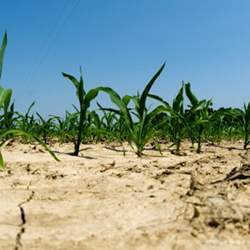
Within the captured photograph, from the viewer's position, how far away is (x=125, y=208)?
52.6 inches

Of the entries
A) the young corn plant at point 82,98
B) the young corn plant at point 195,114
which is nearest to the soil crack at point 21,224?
the young corn plant at point 82,98

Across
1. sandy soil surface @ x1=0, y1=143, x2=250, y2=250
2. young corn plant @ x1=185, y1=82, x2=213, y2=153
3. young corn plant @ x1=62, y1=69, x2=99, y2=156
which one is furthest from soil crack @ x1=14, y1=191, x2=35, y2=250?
young corn plant @ x1=185, y1=82, x2=213, y2=153

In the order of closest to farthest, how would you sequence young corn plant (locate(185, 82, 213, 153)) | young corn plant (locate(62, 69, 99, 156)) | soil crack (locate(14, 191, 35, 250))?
soil crack (locate(14, 191, 35, 250)) → young corn plant (locate(62, 69, 99, 156)) → young corn plant (locate(185, 82, 213, 153))

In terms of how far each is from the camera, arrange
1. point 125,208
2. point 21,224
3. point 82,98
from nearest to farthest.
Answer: point 21,224
point 125,208
point 82,98

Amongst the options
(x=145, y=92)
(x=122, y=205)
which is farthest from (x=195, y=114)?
(x=122, y=205)

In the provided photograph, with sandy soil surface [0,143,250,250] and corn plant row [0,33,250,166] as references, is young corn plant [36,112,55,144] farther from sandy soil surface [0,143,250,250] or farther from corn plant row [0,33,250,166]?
sandy soil surface [0,143,250,250]

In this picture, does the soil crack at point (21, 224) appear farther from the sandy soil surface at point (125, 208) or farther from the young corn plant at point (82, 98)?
the young corn plant at point (82, 98)

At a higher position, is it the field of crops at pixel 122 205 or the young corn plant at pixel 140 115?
the young corn plant at pixel 140 115

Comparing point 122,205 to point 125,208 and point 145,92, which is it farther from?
point 145,92

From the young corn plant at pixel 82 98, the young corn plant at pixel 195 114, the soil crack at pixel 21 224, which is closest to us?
the soil crack at pixel 21 224

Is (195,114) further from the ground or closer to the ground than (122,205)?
further from the ground

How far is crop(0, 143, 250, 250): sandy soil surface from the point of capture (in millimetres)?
1079

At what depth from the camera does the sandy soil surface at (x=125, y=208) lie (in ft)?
3.54

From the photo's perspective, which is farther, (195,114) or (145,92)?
(195,114)
